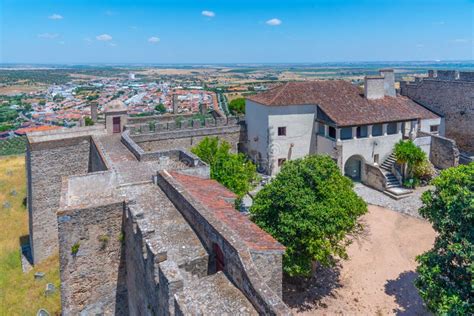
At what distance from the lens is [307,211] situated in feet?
46.9

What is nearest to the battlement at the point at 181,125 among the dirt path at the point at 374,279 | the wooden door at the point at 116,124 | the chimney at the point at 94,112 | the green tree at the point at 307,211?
the wooden door at the point at 116,124

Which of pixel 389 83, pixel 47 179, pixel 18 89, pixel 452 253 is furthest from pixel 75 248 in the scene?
pixel 18 89

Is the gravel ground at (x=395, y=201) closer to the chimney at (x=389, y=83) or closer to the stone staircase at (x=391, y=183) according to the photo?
the stone staircase at (x=391, y=183)

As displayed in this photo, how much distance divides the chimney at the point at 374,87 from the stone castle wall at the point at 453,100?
15.8 ft

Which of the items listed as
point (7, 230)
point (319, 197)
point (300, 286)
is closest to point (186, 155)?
point (319, 197)

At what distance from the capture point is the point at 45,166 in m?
23.2

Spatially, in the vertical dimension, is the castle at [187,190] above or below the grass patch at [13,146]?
above

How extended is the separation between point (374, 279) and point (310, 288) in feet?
10.4

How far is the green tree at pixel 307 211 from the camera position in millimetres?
14227

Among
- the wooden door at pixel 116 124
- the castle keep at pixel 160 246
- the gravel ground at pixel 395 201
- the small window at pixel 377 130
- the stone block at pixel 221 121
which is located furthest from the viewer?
the stone block at pixel 221 121

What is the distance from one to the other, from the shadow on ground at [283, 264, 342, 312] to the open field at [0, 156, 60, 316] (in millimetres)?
12258

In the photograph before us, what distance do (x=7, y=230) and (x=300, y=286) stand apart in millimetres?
24739

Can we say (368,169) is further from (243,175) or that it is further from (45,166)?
(45,166)

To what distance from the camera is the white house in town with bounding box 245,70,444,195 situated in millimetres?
27844
